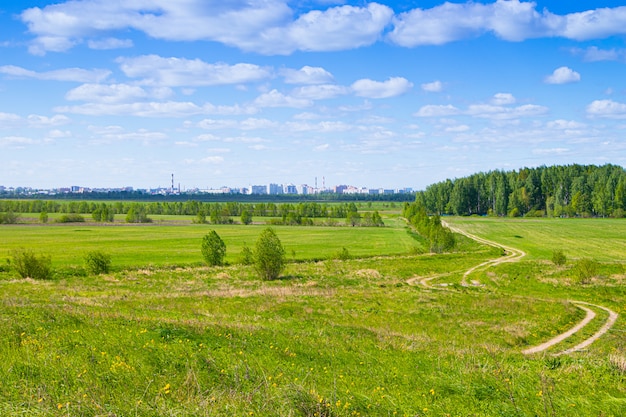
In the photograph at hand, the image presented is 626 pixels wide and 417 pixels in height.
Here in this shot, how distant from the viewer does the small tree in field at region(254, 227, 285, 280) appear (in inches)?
2146

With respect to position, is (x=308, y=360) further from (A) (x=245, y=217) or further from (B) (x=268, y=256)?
(A) (x=245, y=217)

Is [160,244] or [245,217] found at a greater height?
[245,217]

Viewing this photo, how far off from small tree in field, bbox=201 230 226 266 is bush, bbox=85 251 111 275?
14.5m

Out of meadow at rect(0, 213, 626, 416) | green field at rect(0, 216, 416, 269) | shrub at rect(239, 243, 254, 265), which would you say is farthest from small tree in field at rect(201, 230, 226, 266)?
meadow at rect(0, 213, 626, 416)

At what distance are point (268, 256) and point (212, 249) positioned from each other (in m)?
18.9

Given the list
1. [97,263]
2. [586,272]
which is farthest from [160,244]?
[586,272]

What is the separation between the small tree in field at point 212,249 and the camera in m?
70.3

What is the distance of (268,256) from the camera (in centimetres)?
5456

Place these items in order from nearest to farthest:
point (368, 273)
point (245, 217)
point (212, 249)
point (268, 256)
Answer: point (268, 256) → point (368, 273) → point (212, 249) → point (245, 217)

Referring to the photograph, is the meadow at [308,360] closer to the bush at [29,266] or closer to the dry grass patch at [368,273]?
the bush at [29,266]

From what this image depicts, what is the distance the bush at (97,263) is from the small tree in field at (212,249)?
14520 mm

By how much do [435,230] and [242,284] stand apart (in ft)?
180

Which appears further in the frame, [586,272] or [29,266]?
[29,266]

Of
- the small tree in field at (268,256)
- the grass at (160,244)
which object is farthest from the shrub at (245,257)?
the small tree in field at (268,256)
